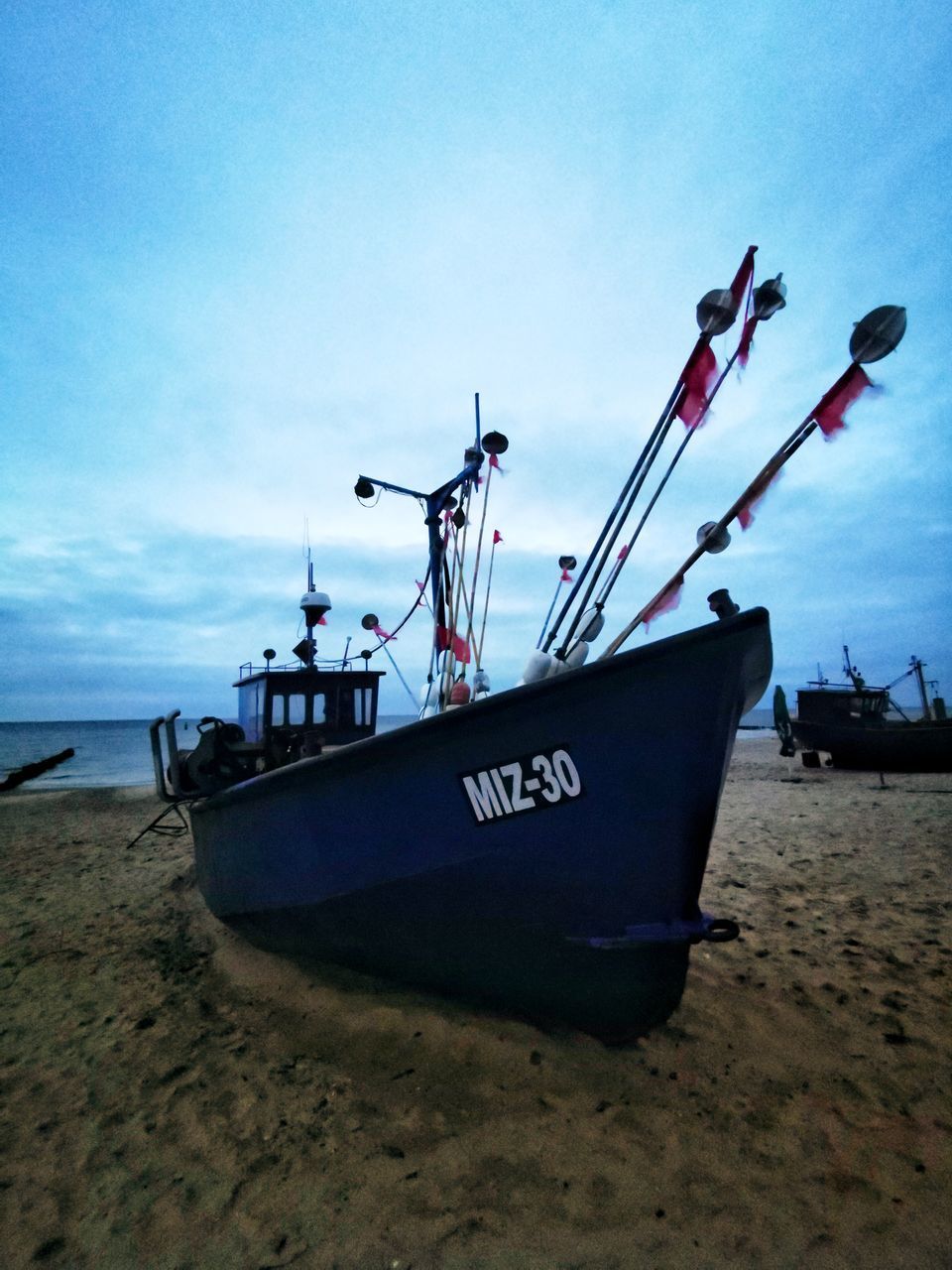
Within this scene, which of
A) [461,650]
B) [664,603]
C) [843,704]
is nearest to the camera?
[664,603]

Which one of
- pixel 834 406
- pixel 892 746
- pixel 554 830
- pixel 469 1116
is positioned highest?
pixel 834 406

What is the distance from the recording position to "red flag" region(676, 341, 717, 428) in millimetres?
3832

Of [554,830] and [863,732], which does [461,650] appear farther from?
[863,732]

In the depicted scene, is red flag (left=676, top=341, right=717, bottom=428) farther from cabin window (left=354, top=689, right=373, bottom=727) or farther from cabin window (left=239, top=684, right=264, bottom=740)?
cabin window (left=239, top=684, right=264, bottom=740)

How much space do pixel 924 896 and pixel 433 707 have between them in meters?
5.43

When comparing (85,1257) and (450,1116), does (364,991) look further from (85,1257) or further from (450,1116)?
(85,1257)

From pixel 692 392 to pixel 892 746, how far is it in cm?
1978

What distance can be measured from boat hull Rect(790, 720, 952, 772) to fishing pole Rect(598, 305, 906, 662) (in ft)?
61.7

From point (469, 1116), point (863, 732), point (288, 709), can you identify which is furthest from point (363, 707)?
point (863, 732)

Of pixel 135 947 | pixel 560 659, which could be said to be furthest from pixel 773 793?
pixel 135 947

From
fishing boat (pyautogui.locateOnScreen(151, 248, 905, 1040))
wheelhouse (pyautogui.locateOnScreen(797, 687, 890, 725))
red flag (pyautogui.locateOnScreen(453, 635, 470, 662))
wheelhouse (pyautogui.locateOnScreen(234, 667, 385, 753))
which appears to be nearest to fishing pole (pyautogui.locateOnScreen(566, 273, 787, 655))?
fishing boat (pyautogui.locateOnScreen(151, 248, 905, 1040))

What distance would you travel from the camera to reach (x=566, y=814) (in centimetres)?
336

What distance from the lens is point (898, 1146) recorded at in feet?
8.82

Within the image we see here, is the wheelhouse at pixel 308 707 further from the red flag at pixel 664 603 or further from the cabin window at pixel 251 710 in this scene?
the red flag at pixel 664 603
